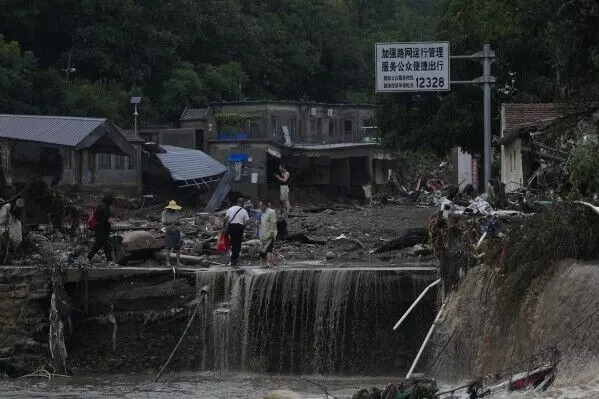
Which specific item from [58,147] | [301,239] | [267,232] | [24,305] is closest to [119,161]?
[58,147]

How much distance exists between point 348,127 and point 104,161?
1066 inches

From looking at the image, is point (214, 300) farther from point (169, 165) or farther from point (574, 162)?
point (169, 165)

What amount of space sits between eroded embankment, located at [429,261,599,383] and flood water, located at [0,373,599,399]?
1800mm

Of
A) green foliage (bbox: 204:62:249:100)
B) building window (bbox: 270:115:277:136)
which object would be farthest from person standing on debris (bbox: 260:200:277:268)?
green foliage (bbox: 204:62:249:100)

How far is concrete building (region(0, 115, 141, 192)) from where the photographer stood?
125 feet

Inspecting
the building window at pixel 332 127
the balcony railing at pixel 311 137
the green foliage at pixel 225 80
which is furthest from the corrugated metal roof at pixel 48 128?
the building window at pixel 332 127

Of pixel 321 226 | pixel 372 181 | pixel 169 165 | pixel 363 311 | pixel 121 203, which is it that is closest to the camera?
pixel 363 311

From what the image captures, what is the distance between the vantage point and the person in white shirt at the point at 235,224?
79.5ft

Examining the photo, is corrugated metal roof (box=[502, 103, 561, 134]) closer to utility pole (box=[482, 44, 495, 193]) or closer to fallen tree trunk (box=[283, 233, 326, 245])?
utility pole (box=[482, 44, 495, 193])

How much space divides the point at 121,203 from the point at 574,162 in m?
26.9

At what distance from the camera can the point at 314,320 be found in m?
23.4

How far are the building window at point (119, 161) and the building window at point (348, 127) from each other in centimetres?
2539

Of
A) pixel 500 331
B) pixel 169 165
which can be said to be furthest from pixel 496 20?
pixel 169 165

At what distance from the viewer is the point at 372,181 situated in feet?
215
